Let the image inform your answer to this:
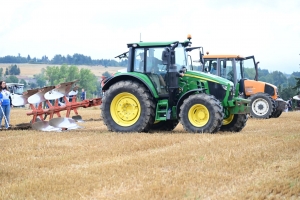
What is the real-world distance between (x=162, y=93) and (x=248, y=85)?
7.71 meters

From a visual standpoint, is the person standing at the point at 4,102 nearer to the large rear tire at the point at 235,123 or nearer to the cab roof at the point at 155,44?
the cab roof at the point at 155,44

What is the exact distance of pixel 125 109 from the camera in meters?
13.0

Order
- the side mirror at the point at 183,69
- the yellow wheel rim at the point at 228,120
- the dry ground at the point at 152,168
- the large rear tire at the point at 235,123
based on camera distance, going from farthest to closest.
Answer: the yellow wheel rim at the point at 228,120 → the large rear tire at the point at 235,123 → the side mirror at the point at 183,69 → the dry ground at the point at 152,168

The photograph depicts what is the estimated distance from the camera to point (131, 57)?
42.8 feet

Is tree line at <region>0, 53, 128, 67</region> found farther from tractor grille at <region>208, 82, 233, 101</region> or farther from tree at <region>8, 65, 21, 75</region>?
tractor grille at <region>208, 82, 233, 101</region>

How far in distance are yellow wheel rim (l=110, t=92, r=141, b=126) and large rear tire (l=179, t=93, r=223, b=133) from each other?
1.22m

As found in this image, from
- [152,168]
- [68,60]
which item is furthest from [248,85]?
[68,60]

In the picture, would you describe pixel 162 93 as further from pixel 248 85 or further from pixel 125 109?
pixel 248 85

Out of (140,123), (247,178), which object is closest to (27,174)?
(247,178)

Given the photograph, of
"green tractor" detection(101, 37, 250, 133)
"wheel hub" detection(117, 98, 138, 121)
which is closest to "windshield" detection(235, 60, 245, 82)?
"green tractor" detection(101, 37, 250, 133)

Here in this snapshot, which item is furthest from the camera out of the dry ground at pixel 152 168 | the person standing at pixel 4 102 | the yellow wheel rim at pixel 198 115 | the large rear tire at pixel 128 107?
the person standing at pixel 4 102

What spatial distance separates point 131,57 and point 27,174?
6.42 meters

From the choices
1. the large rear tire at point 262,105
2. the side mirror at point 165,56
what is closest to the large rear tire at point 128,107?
the side mirror at point 165,56

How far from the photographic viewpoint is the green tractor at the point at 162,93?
12211 millimetres
